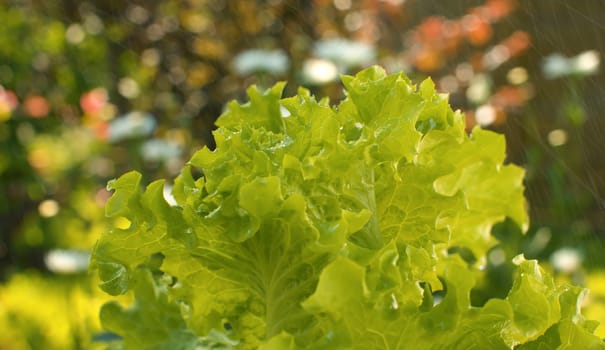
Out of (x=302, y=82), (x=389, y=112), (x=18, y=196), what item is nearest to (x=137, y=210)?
(x=389, y=112)

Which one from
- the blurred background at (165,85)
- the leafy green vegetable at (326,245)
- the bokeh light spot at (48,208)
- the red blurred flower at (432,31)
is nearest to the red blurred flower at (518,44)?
the blurred background at (165,85)

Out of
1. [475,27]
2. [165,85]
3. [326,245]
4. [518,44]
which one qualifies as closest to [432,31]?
[475,27]

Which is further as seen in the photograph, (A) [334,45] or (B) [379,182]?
(A) [334,45]

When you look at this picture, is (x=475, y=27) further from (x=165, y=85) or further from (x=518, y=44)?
(x=165, y=85)

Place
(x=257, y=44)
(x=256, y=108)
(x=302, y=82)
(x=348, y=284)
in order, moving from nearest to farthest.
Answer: (x=348, y=284), (x=256, y=108), (x=302, y=82), (x=257, y=44)

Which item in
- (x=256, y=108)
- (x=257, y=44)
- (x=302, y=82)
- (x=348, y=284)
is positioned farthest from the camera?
(x=257, y=44)

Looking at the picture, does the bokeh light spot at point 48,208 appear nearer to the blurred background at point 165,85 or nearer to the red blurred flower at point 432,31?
the blurred background at point 165,85

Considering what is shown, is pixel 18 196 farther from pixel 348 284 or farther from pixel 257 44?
pixel 348 284

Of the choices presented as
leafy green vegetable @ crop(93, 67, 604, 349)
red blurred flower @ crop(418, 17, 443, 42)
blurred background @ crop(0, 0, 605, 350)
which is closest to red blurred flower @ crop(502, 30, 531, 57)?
blurred background @ crop(0, 0, 605, 350)
